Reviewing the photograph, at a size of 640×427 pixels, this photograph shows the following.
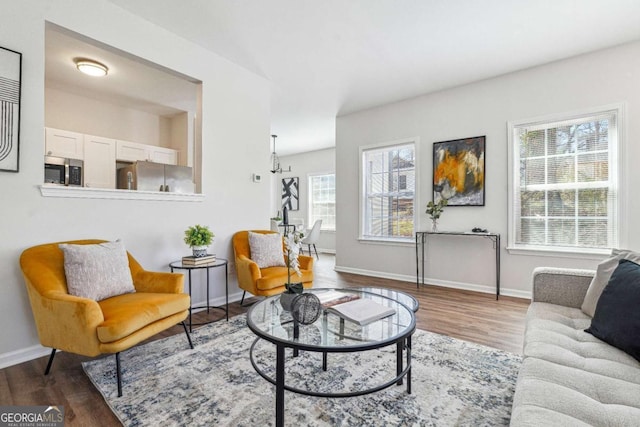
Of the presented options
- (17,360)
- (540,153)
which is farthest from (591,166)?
(17,360)

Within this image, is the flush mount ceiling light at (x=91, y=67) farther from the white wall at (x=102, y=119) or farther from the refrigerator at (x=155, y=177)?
the refrigerator at (x=155, y=177)

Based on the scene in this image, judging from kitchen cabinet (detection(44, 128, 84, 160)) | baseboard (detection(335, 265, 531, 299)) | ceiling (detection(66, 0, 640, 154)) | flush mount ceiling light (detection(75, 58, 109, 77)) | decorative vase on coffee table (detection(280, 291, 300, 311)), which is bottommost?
baseboard (detection(335, 265, 531, 299))

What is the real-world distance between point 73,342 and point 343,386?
61.6 inches

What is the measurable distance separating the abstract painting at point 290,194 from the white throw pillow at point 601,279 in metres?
7.29

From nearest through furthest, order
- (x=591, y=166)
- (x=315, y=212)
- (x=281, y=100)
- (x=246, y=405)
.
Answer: (x=246, y=405) < (x=591, y=166) < (x=281, y=100) < (x=315, y=212)

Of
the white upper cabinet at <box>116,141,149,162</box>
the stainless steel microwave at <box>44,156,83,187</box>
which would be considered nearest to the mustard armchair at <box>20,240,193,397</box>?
the stainless steel microwave at <box>44,156,83,187</box>

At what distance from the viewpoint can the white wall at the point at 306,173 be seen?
805 centimetres

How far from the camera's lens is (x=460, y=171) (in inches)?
167

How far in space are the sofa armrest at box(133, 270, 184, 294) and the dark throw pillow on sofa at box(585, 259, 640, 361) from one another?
2.52 meters

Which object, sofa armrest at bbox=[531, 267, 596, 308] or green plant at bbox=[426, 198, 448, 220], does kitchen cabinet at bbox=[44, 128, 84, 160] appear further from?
sofa armrest at bbox=[531, 267, 596, 308]

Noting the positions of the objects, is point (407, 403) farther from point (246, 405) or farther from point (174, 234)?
point (174, 234)

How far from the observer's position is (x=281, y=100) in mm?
4859

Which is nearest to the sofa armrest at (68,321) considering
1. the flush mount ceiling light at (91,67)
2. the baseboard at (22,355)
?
the baseboard at (22,355)

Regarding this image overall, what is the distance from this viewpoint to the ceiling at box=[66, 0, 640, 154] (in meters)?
2.68
